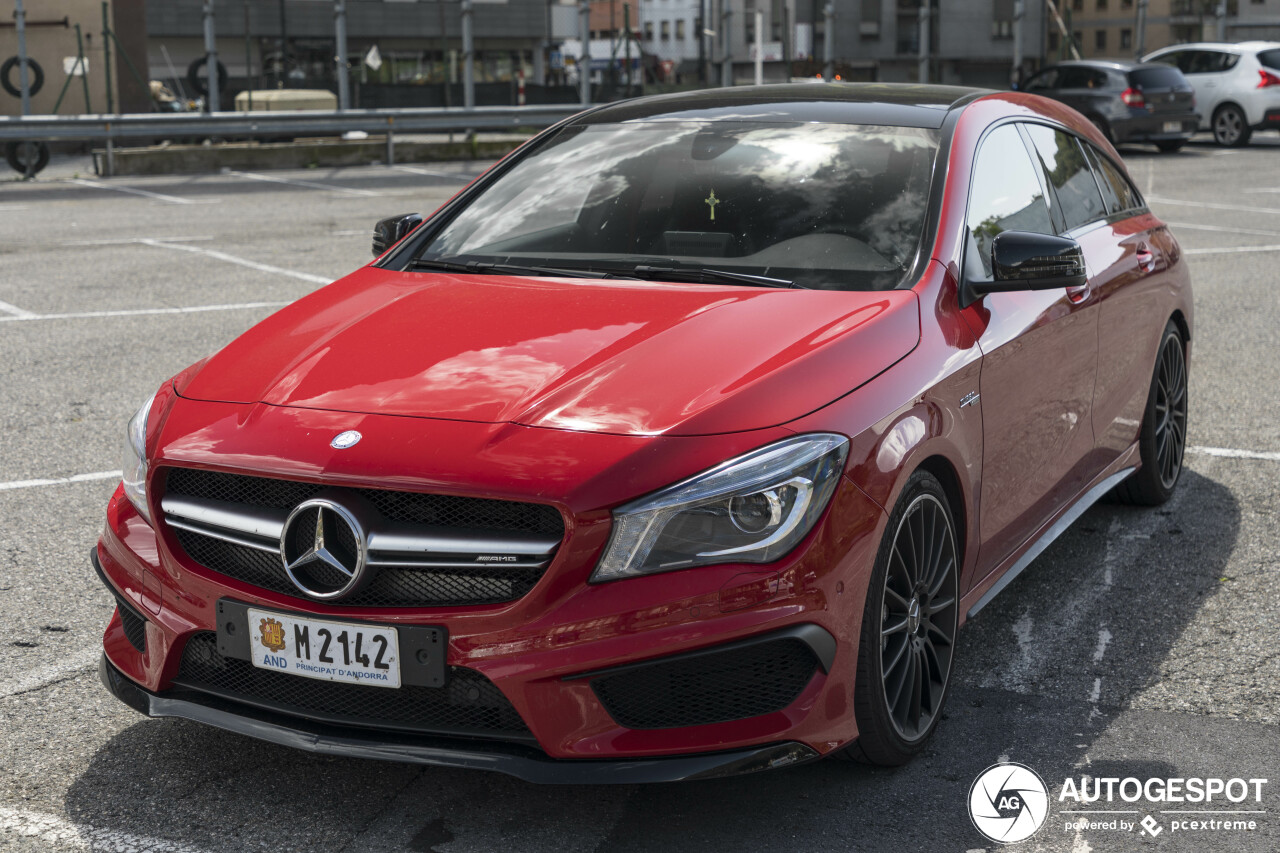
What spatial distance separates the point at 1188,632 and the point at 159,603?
2.92m

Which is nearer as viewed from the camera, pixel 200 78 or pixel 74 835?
pixel 74 835

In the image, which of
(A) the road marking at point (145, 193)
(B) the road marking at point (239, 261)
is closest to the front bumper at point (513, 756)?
(B) the road marking at point (239, 261)

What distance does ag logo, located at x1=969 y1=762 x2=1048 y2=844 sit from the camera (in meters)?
3.10

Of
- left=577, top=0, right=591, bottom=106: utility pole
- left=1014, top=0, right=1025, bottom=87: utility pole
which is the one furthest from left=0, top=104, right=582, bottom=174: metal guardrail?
left=1014, top=0, right=1025, bottom=87: utility pole

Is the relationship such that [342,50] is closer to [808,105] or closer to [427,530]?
[808,105]

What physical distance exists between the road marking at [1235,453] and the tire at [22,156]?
17.0m

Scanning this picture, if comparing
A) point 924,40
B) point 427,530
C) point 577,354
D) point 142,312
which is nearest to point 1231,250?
point 142,312

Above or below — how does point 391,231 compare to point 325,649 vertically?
above

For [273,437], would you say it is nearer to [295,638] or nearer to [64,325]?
[295,638]

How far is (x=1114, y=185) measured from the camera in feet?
17.9

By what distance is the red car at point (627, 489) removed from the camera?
280 centimetres

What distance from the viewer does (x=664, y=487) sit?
9.19 feet

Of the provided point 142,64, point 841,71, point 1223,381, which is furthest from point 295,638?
point 841,71

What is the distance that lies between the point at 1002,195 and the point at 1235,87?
2369 cm
